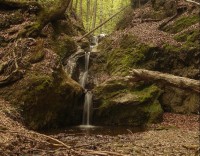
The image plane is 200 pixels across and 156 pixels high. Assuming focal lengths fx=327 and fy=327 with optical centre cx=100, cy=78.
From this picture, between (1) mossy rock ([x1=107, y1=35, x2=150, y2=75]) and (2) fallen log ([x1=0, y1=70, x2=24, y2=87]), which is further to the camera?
(1) mossy rock ([x1=107, y1=35, x2=150, y2=75])

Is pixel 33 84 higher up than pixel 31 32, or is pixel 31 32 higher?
pixel 31 32

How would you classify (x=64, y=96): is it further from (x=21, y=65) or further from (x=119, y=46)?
(x=119, y=46)

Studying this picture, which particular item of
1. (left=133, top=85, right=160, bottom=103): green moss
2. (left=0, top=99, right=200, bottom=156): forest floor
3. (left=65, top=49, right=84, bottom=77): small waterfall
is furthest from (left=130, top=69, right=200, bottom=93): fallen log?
(left=65, top=49, right=84, bottom=77): small waterfall

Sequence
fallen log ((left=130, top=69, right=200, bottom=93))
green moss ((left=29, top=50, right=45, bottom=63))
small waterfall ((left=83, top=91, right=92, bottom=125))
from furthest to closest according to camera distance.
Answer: small waterfall ((left=83, top=91, right=92, bottom=125))
green moss ((left=29, top=50, right=45, bottom=63))
fallen log ((left=130, top=69, right=200, bottom=93))

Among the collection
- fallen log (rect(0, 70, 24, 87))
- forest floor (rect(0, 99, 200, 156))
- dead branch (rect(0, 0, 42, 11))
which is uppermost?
dead branch (rect(0, 0, 42, 11))

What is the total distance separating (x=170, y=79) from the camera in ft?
21.1

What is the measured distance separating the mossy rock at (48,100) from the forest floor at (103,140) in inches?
36.0

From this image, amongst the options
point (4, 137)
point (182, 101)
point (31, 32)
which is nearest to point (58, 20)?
point (31, 32)

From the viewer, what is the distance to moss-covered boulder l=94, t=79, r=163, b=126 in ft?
55.8

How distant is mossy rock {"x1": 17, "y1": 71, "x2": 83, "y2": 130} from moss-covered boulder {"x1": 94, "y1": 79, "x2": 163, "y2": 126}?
53.8 inches

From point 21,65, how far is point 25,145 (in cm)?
603

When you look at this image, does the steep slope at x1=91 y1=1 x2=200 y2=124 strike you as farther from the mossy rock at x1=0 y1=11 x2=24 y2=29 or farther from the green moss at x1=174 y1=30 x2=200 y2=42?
the mossy rock at x1=0 y1=11 x2=24 y2=29

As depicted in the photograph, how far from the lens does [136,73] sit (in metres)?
6.97

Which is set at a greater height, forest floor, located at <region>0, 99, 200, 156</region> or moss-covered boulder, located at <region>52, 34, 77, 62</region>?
moss-covered boulder, located at <region>52, 34, 77, 62</region>
